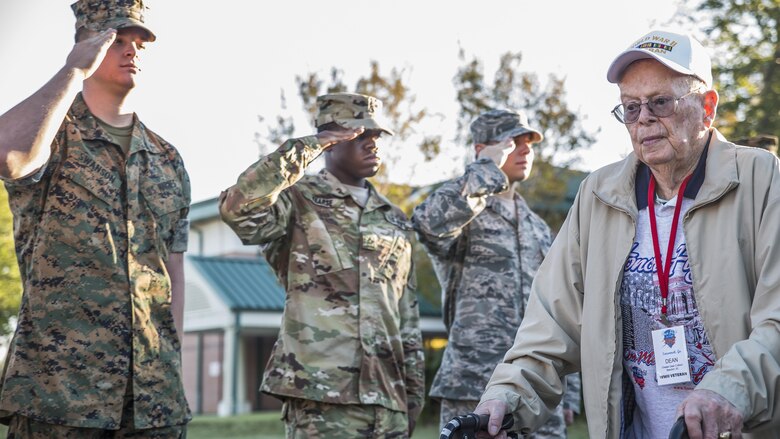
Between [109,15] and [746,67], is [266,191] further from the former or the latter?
[746,67]

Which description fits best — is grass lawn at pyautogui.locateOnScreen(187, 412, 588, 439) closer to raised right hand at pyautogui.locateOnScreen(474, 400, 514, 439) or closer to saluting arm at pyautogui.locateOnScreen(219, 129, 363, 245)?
saluting arm at pyautogui.locateOnScreen(219, 129, 363, 245)

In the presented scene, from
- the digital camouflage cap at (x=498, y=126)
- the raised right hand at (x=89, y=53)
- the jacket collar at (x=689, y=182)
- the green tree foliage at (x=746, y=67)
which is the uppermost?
the green tree foliage at (x=746, y=67)

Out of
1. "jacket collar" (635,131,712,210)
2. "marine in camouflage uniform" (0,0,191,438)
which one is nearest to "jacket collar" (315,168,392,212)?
"marine in camouflage uniform" (0,0,191,438)

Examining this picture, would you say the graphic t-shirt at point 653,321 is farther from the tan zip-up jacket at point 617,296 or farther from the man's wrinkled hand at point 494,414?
the man's wrinkled hand at point 494,414

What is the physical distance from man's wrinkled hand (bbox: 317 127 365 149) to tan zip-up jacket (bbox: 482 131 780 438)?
6.93 ft

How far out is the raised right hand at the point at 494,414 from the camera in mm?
3223

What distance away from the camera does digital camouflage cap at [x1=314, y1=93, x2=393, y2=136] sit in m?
6.11

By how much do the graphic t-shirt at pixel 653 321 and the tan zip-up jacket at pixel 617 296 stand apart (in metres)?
0.06

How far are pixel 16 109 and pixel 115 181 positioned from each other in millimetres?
720

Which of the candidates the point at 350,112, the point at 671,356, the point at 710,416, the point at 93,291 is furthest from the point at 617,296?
Result: the point at 350,112

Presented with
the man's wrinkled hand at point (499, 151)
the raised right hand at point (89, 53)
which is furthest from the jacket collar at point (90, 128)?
the man's wrinkled hand at point (499, 151)

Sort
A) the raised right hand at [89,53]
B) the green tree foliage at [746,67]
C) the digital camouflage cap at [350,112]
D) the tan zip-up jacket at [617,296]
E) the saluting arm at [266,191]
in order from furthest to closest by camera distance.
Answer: the green tree foliage at [746,67], the digital camouflage cap at [350,112], the saluting arm at [266,191], the raised right hand at [89,53], the tan zip-up jacket at [617,296]

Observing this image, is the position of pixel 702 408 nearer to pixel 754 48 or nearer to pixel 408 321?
pixel 408 321

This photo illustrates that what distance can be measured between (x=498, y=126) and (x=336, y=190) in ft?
5.05
